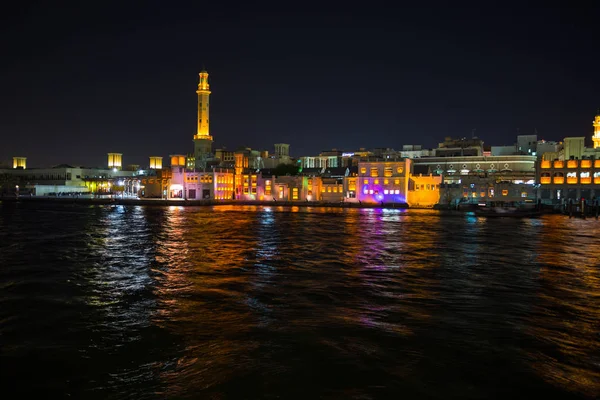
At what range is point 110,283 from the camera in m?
14.1

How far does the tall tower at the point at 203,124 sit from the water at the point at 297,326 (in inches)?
3466

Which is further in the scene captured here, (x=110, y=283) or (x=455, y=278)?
(x=455, y=278)

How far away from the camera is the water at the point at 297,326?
23.2 ft

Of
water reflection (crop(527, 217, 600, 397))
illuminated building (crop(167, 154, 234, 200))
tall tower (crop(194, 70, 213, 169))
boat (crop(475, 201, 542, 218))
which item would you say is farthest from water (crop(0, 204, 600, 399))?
tall tower (crop(194, 70, 213, 169))

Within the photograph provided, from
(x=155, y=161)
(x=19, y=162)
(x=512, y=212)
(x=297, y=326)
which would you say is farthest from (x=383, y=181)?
(x=19, y=162)

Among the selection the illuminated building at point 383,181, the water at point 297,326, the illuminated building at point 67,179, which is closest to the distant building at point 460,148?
the illuminated building at point 383,181

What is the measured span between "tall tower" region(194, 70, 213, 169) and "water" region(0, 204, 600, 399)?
8803 cm

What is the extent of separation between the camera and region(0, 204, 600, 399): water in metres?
7.06

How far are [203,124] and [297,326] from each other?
335 feet

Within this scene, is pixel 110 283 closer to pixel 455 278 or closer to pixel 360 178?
pixel 455 278

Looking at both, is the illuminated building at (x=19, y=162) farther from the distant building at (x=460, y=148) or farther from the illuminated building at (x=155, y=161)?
the distant building at (x=460, y=148)

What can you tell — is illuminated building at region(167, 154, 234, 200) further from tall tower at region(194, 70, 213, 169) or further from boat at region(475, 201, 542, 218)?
boat at region(475, 201, 542, 218)

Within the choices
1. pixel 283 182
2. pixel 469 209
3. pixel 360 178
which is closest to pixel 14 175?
→ pixel 283 182

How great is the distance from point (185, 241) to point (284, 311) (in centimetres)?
1610
